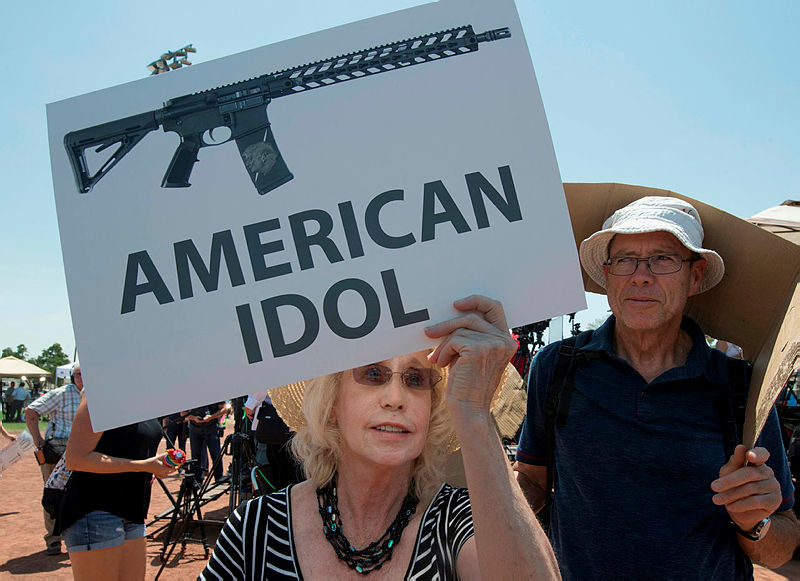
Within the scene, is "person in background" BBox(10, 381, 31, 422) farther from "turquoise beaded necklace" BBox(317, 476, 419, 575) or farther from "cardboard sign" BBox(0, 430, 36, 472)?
"turquoise beaded necklace" BBox(317, 476, 419, 575)

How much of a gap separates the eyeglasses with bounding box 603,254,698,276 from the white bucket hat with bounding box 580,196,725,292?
0.22 ft

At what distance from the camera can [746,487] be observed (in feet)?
5.23

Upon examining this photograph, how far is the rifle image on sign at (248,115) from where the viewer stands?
4.54 ft

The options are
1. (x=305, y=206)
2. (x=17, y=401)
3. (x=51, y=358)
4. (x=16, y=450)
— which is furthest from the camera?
(x=51, y=358)

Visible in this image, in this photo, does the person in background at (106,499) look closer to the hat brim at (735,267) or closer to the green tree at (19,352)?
the hat brim at (735,267)

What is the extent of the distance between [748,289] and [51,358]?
375 ft

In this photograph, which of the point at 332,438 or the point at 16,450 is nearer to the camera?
the point at 332,438

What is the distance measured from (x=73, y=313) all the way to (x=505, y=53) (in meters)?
1.27

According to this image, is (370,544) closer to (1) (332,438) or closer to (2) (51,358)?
(1) (332,438)

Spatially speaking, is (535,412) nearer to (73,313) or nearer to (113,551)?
(73,313)

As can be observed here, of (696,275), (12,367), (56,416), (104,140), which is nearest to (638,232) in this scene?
(696,275)

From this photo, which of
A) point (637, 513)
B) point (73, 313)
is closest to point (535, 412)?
point (637, 513)

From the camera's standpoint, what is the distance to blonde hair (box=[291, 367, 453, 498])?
5.58 feet

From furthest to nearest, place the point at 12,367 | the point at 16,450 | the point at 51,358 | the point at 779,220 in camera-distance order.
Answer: the point at 51,358 → the point at 12,367 → the point at 16,450 → the point at 779,220
